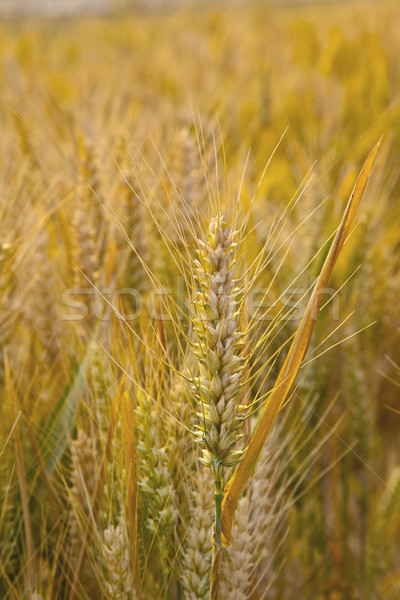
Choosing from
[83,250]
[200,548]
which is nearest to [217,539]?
[200,548]

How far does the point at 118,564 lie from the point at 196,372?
0.22 meters

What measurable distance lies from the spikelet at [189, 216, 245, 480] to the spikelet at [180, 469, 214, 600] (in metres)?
0.12

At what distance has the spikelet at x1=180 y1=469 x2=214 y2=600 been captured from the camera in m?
0.54

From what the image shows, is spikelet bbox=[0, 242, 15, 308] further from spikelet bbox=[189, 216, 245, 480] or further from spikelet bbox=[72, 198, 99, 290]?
spikelet bbox=[189, 216, 245, 480]

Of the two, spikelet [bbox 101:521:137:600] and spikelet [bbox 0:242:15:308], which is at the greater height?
spikelet [bbox 0:242:15:308]

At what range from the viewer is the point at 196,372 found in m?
0.62

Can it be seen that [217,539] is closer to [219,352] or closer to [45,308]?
[219,352]

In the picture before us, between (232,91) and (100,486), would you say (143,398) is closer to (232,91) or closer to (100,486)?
(100,486)

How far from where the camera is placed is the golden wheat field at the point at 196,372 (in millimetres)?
462

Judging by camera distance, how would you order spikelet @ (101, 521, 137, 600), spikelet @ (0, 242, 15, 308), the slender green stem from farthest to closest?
spikelet @ (0, 242, 15, 308)
spikelet @ (101, 521, 137, 600)
the slender green stem

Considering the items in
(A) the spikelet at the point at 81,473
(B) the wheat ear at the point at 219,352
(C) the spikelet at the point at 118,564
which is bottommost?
(C) the spikelet at the point at 118,564

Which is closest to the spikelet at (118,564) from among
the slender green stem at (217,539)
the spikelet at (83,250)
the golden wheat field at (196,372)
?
the golden wheat field at (196,372)

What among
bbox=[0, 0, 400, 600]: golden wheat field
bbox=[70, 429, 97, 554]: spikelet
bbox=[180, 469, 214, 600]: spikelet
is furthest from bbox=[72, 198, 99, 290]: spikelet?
bbox=[180, 469, 214, 600]: spikelet

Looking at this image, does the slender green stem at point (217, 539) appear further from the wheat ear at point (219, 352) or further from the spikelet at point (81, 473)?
the spikelet at point (81, 473)
